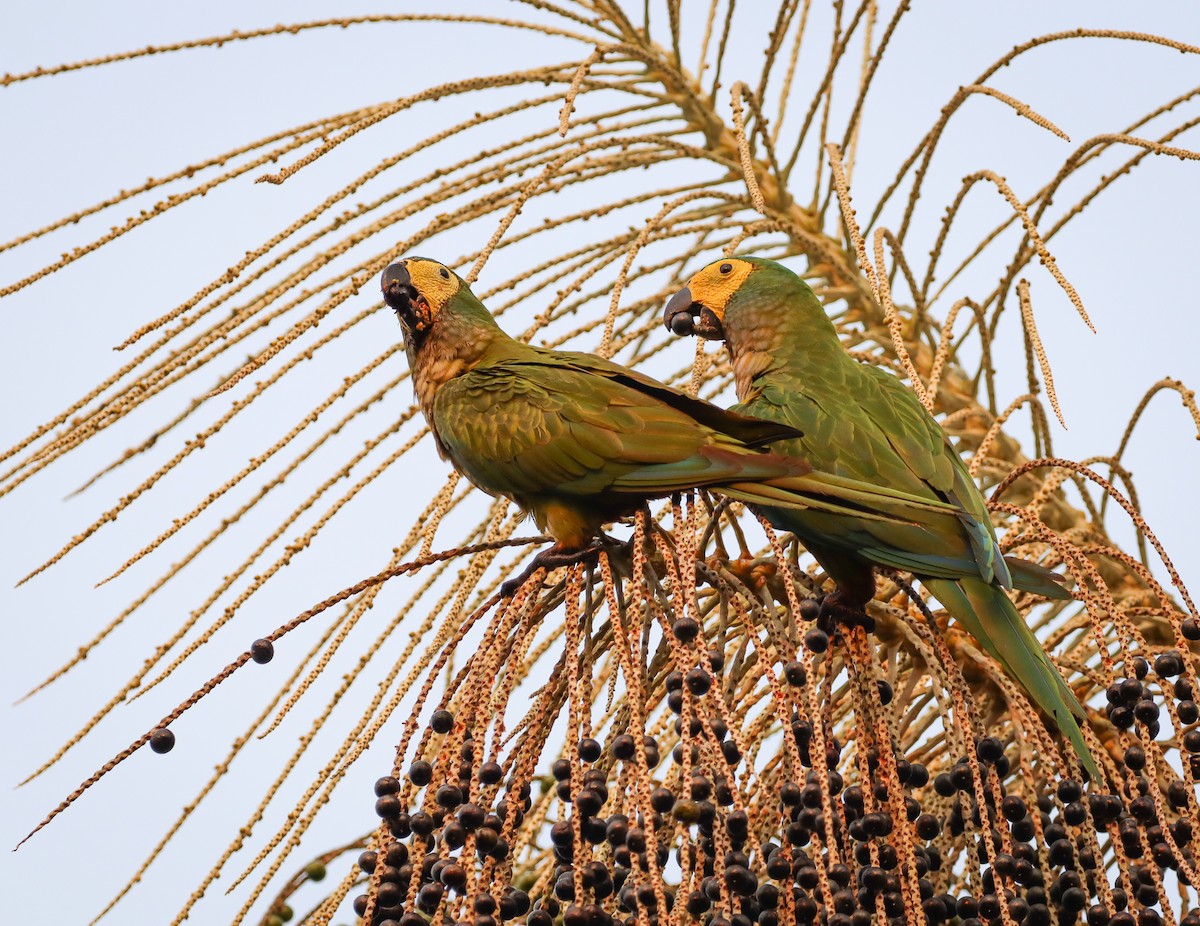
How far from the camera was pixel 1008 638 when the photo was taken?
211cm

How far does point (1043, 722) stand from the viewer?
6.86 ft

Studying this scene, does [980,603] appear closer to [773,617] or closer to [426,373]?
[773,617]

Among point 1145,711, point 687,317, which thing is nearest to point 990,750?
point 1145,711

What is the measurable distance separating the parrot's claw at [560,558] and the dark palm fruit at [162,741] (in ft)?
1.44

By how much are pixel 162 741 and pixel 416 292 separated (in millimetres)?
1182

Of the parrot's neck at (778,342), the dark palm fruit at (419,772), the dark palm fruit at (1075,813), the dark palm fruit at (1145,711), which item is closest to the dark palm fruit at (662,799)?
the dark palm fruit at (419,772)

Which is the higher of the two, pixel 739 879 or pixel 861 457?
pixel 861 457

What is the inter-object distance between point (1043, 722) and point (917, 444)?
50 centimetres

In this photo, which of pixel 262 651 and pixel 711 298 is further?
pixel 711 298

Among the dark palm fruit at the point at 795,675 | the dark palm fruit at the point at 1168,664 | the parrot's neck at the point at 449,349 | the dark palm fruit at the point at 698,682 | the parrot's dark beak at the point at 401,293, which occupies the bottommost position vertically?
the dark palm fruit at the point at 698,682

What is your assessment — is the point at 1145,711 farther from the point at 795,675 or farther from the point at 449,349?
the point at 449,349

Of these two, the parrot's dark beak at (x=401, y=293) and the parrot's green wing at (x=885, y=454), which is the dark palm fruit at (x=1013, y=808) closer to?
the parrot's green wing at (x=885, y=454)

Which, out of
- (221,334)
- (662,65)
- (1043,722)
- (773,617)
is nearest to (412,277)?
(221,334)

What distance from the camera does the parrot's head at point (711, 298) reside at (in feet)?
8.86
